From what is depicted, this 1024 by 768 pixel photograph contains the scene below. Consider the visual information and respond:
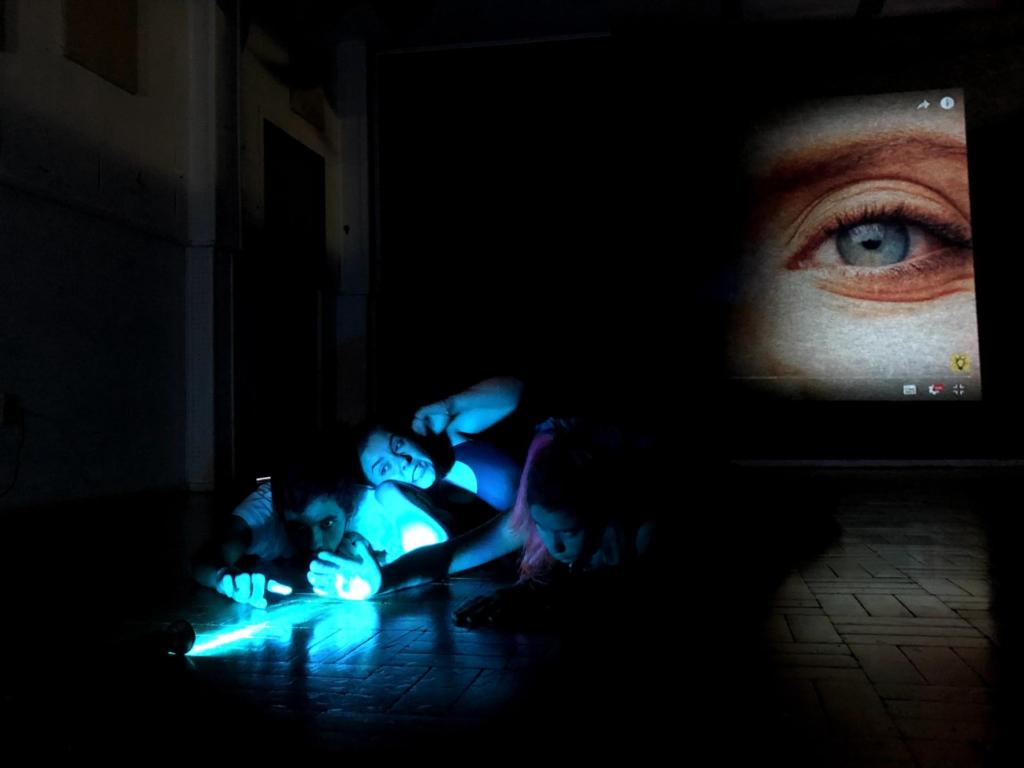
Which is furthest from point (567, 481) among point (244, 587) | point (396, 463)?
point (244, 587)

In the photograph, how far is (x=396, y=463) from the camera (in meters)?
3.00

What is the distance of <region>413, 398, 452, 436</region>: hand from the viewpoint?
10.4ft

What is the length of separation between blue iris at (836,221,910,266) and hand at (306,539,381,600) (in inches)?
229

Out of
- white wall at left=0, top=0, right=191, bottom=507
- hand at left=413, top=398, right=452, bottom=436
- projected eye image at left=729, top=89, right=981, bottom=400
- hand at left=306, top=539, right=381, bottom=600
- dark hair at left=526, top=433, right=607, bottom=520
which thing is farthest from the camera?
projected eye image at left=729, top=89, right=981, bottom=400

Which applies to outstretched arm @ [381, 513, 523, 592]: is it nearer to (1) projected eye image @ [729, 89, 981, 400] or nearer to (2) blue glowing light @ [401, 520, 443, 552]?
(2) blue glowing light @ [401, 520, 443, 552]

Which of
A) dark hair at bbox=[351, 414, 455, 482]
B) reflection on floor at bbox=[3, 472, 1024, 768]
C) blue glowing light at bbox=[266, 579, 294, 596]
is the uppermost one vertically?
dark hair at bbox=[351, 414, 455, 482]

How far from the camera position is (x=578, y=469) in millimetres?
2693

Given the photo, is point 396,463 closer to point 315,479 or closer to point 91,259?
point 315,479

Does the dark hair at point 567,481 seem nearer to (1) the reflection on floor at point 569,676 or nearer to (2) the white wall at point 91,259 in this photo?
(1) the reflection on floor at point 569,676

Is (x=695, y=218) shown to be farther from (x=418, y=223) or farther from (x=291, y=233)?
(x=291, y=233)

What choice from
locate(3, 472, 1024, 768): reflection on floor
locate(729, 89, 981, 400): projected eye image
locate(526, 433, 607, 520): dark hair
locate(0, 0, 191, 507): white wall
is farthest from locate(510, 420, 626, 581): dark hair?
locate(729, 89, 981, 400): projected eye image

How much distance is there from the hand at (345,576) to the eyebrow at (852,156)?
19.1ft

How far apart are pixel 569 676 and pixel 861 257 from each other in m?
6.24

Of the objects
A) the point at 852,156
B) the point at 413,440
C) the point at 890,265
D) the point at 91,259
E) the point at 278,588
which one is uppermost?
the point at 852,156
